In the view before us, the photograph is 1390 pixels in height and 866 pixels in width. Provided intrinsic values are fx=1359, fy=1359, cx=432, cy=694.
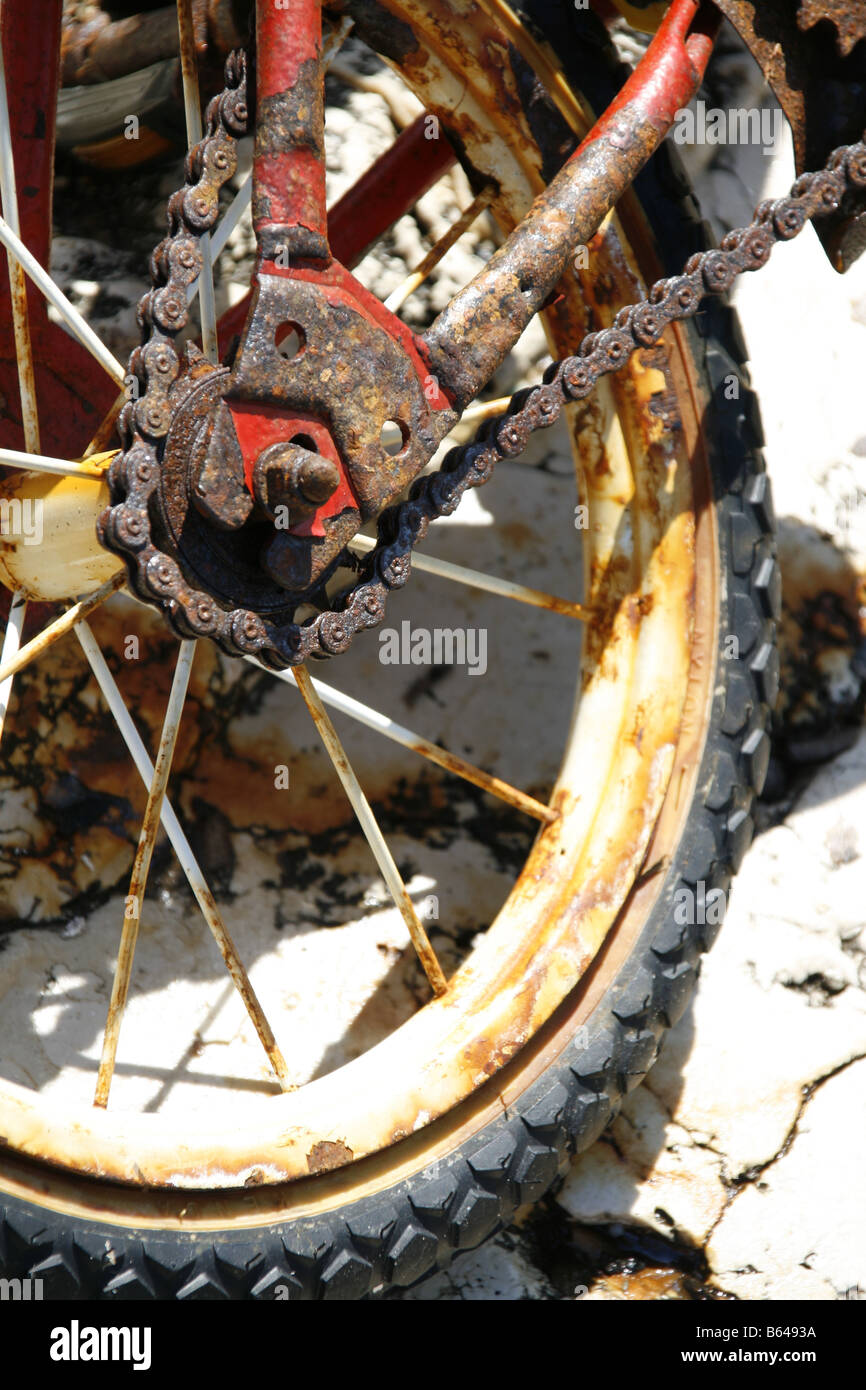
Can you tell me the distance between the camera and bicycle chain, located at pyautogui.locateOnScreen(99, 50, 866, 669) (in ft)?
3.92

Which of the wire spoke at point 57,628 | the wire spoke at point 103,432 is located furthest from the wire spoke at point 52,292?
the wire spoke at point 57,628

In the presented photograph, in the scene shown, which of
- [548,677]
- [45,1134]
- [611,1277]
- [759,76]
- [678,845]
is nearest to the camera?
[45,1134]

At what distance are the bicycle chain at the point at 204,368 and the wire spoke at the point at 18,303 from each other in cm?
32

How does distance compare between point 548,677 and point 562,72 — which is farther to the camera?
point 548,677

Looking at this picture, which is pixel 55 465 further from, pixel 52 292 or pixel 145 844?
pixel 145 844

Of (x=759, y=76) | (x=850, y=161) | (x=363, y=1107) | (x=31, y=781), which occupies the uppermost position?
(x=759, y=76)

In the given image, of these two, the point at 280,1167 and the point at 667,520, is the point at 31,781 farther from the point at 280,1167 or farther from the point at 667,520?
the point at 667,520

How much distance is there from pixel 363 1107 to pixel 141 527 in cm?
67

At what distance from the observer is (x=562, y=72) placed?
152 cm

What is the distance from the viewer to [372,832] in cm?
163

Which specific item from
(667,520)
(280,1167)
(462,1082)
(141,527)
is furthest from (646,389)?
(280,1167)

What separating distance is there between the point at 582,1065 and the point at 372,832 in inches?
14.3

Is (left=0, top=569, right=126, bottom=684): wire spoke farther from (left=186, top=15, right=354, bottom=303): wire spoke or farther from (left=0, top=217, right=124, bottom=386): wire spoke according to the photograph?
(left=186, top=15, right=354, bottom=303): wire spoke

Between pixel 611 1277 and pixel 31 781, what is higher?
pixel 31 781
